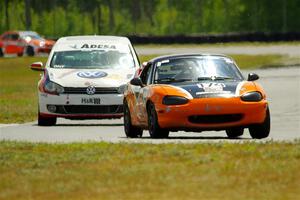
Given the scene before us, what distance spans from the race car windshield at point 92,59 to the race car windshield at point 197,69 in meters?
4.69

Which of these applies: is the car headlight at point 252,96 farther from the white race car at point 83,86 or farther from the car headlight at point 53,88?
the car headlight at point 53,88

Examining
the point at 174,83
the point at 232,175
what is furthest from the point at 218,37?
the point at 232,175

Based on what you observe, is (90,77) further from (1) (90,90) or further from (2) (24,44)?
(2) (24,44)

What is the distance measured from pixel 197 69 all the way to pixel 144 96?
872mm

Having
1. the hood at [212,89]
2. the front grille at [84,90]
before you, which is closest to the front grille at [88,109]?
the front grille at [84,90]

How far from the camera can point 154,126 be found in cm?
1945

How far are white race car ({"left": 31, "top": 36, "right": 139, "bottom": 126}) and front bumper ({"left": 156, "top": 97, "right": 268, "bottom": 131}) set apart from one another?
482 cm

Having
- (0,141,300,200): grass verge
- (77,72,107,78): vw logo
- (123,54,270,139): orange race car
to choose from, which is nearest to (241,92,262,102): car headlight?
(123,54,270,139): orange race car

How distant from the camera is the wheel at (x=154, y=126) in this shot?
63.7 ft

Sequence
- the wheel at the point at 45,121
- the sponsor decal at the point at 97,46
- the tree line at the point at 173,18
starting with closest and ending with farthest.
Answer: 1. the wheel at the point at 45,121
2. the sponsor decal at the point at 97,46
3. the tree line at the point at 173,18

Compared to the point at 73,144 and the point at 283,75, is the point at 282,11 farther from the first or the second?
the point at 73,144

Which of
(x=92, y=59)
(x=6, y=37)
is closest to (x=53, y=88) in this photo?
(x=92, y=59)

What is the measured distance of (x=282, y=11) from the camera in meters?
129

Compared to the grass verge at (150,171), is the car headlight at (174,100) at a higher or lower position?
lower
